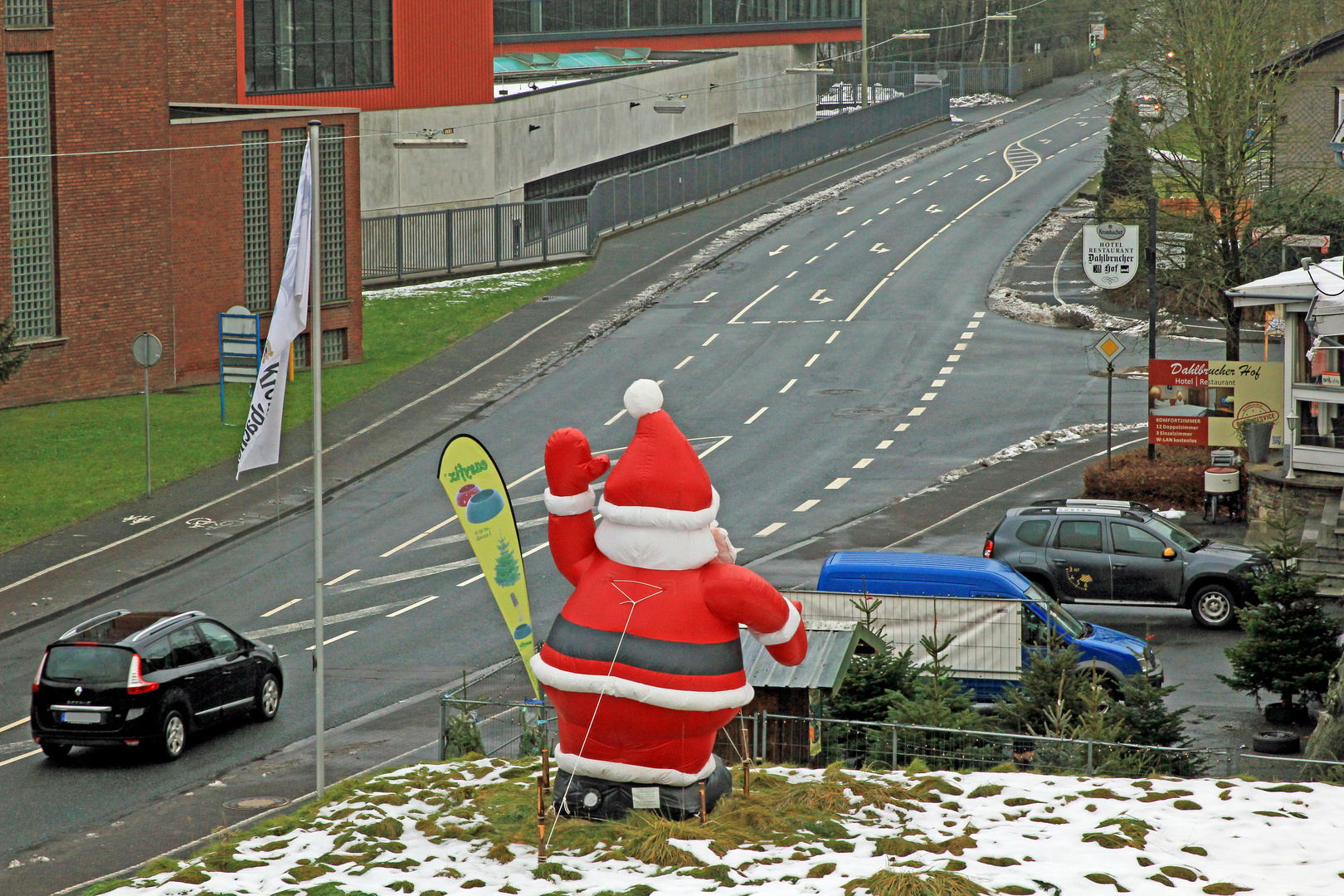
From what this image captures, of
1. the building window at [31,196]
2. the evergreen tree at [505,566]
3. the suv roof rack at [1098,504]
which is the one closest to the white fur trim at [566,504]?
the evergreen tree at [505,566]

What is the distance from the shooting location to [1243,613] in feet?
59.8

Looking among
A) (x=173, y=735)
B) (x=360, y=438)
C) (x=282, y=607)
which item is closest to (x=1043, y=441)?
(x=360, y=438)

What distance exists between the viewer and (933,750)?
46.7 feet

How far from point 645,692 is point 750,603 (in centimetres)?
95

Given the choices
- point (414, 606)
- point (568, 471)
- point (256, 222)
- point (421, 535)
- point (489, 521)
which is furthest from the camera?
point (256, 222)

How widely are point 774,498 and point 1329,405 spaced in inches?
390

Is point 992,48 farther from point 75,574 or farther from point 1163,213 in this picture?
point 75,574

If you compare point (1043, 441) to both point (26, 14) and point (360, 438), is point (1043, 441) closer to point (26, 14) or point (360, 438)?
point (360, 438)

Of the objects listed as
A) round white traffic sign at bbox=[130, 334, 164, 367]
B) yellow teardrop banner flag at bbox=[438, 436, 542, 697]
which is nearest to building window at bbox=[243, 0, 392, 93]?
round white traffic sign at bbox=[130, 334, 164, 367]

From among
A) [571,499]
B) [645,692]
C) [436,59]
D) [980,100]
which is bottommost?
[645,692]

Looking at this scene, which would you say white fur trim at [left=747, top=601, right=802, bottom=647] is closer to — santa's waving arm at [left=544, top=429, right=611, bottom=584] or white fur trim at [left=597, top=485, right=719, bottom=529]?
white fur trim at [left=597, top=485, right=719, bottom=529]

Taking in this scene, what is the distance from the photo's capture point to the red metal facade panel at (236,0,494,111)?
2045 inches

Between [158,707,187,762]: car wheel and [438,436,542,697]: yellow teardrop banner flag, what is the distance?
543 cm

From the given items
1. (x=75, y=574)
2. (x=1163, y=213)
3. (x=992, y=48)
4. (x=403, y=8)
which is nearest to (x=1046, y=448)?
(x=1163, y=213)
